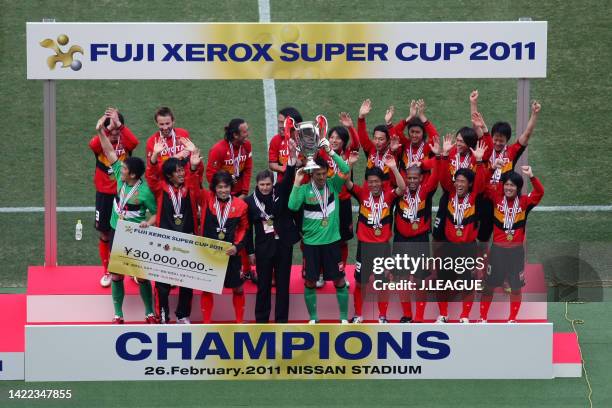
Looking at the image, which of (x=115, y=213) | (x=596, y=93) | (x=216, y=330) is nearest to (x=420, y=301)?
(x=216, y=330)

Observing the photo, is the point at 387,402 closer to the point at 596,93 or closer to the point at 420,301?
the point at 420,301

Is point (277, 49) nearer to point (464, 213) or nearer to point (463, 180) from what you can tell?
point (463, 180)

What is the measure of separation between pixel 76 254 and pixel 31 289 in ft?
8.77

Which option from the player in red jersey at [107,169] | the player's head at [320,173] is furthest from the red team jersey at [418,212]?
the player in red jersey at [107,169]

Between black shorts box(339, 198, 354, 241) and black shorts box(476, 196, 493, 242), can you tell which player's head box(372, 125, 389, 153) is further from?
black shorts box(476, 196, 493, 242)

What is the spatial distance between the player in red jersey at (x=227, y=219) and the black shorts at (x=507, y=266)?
2.16 metres

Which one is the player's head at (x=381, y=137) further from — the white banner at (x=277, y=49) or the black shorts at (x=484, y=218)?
the black shorts at (x=484, y=218)

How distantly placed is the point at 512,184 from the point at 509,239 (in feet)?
1.62

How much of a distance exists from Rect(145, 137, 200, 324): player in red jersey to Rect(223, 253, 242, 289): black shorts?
372mm

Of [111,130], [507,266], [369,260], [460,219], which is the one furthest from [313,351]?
[111,130]

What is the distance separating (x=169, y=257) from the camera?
11.5 metres

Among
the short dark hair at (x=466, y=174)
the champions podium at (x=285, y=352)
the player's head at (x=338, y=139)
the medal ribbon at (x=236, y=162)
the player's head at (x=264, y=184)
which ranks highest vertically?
the player's head at (x=338, y=139)

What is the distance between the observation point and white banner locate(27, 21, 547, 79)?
1177cm

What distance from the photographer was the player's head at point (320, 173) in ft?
37.6
